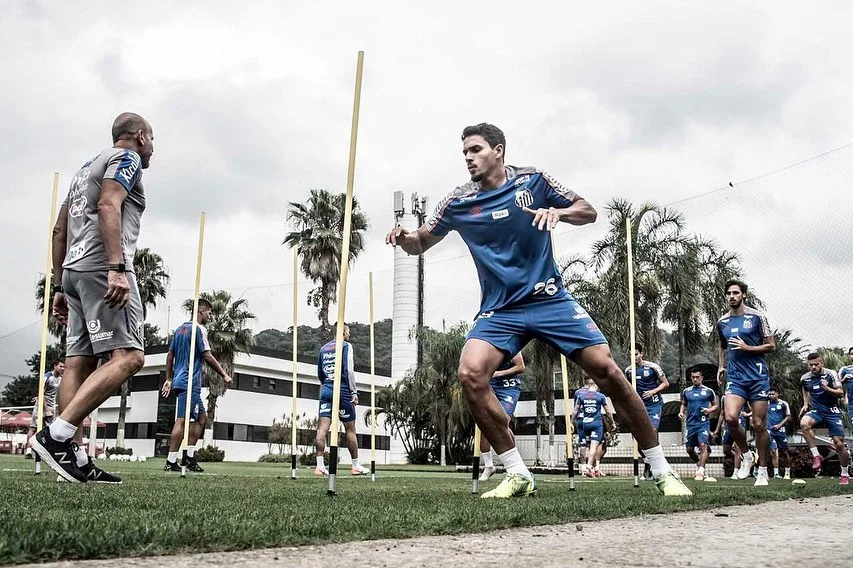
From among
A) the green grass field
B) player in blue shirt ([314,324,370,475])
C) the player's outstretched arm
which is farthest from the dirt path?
player in blue shirt ([314,324,370,475])

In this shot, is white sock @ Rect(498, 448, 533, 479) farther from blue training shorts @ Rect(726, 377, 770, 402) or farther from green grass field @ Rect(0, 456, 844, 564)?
blue training shorts @ Rect(726, 377, 770, 402)

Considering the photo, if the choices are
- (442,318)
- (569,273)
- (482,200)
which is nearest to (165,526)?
(482,200)

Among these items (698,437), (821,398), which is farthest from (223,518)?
(698,437)

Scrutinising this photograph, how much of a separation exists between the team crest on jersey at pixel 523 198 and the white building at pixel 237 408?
4160cm

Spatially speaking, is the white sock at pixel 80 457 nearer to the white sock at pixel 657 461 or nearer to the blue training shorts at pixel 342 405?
the white sock at pixel 657 461

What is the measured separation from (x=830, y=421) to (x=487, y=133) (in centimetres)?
925

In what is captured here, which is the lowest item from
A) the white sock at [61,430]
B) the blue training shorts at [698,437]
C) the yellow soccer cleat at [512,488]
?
the yellow soccer cleat at [512,488]

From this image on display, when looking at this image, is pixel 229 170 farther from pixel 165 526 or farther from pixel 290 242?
pixel 290 242

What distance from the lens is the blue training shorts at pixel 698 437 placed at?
13258 mm

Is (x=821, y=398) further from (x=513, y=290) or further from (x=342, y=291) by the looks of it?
(x=342, y=291)

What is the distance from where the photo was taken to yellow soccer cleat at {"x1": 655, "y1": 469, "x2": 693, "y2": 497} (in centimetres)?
494

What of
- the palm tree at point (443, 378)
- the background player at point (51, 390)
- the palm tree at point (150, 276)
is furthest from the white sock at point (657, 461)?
the palm tree at point (150, 276)

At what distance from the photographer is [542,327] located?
15.8 ft

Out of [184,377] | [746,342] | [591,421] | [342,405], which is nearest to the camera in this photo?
[746,342]
